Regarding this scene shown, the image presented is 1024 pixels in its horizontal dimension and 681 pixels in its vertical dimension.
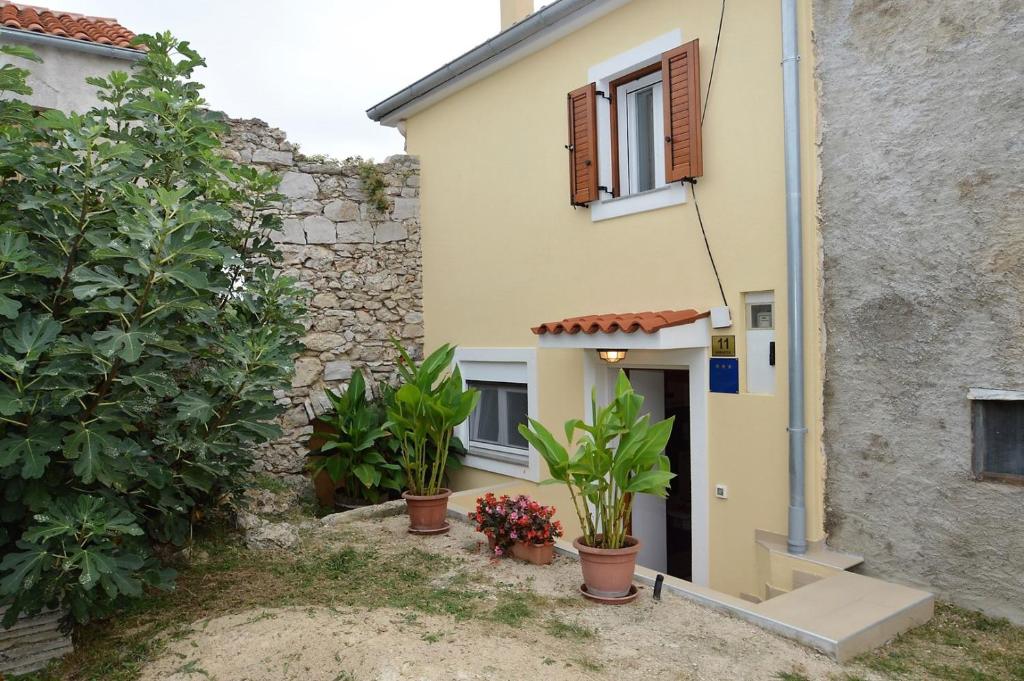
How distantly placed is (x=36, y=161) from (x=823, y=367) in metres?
5.46

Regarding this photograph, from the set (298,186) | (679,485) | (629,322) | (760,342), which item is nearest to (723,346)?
(760,342)

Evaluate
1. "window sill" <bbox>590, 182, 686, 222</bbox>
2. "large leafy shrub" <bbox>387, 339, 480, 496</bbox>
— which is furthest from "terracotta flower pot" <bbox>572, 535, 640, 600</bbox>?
"window sill" <bbox>590, 182, 686, 222</bbox>

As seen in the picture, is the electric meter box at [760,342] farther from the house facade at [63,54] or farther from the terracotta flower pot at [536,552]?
the house facade at [63,54]

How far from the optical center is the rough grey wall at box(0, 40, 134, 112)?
289 inches

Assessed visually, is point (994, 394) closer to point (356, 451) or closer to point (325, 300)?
point (356, 451)

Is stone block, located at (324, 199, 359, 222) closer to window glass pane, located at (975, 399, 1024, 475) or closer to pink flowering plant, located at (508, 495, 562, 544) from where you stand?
pink flowering plant, located at (508, 495, 562, 544)

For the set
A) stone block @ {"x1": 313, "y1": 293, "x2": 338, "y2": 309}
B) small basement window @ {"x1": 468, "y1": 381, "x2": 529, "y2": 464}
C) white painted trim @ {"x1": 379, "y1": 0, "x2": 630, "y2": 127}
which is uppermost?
white painted trim @ {"x1": 379, "y1": 0, "x2": 630, "y2": 127}

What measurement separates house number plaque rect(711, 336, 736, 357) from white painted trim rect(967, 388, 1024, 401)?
5.71ft

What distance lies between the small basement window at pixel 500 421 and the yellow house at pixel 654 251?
0.03 m

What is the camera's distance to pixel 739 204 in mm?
6000

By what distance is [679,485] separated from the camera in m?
8.60

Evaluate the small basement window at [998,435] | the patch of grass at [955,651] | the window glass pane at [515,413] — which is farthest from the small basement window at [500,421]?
the small basement window at [998,435]

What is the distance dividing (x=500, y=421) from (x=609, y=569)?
3.91 metres

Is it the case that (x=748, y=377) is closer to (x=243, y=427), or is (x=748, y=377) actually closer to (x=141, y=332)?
(x=243, y=427)
